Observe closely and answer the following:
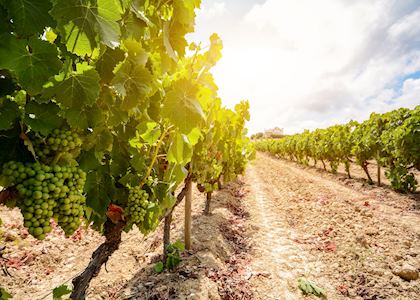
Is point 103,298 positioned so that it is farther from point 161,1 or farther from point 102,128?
point 161,1

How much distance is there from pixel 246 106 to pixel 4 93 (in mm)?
9400

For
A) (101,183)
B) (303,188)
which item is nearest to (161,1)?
(101,183)

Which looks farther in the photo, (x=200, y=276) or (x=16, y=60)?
(x=200, y=276)

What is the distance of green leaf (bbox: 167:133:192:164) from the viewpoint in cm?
229

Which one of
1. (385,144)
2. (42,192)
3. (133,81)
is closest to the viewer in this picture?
(42,192)

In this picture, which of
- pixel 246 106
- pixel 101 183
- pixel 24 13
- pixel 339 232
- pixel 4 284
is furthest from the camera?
pixel 246 106

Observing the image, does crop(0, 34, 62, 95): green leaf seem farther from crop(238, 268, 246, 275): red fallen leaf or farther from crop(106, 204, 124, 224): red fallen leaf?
crop(238, 268, 246, 275): red fallen leaf

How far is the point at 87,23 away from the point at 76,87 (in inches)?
13.0

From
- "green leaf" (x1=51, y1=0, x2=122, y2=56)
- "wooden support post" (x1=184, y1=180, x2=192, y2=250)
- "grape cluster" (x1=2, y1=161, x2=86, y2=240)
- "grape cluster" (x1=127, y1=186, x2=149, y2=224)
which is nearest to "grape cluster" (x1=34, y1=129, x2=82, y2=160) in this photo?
"grape cluster" (x1=2, y1=161, x2=86, y2=240)

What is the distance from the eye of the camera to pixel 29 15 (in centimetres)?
111

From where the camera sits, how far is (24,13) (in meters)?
1.09

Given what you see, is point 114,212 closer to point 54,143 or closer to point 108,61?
point 54,143

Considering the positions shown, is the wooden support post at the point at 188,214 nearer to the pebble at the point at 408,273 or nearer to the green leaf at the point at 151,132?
the green leaf at the point at 151,132

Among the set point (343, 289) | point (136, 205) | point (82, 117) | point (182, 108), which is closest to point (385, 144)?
point (343, 289)
